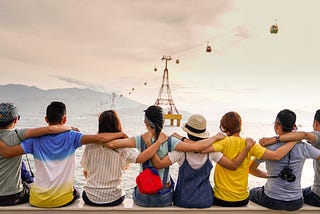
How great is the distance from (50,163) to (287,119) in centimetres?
210

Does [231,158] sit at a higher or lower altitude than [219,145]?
lower

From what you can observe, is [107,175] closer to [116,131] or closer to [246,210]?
[116,131]

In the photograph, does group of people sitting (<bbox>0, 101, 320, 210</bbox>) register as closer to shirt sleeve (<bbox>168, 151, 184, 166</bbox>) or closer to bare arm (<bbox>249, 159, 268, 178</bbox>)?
shirt sleeve (<bbox>168, 151, 184, 166</bbox>)

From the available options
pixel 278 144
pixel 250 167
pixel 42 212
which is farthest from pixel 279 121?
pixel 42 212

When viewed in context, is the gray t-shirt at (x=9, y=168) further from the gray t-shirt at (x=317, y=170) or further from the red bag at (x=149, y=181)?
the gray t-shirt at (x=317, y=170)

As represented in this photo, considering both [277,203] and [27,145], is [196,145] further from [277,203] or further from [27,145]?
[27,145]

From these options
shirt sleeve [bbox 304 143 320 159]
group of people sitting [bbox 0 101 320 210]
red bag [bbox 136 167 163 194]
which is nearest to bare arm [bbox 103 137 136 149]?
group of people sitting [bbox 0 101 320 210]

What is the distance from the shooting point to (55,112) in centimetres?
276

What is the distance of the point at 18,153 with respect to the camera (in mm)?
2703

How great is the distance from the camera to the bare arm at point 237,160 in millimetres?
2775

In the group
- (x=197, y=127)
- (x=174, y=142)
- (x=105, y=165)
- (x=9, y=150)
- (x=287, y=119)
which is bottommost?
(x=105, y=165)

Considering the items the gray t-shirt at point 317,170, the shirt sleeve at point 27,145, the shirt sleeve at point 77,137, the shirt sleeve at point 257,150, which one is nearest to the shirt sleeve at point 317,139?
the gray t-shirt at point 317,170

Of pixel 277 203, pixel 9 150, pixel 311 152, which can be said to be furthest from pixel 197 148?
pixel 9 150

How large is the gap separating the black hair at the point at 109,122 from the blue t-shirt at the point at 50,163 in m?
0.20
